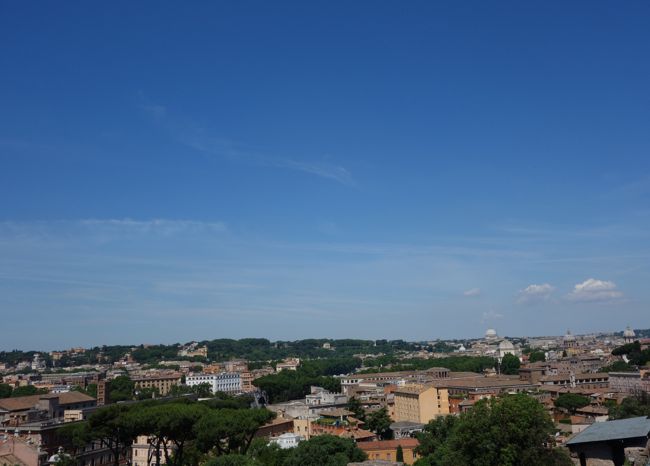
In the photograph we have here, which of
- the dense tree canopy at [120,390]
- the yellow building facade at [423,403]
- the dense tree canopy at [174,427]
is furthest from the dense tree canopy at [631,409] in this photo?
the dense tree canopy at [120,390]

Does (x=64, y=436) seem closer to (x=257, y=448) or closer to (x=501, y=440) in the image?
(x=257, y=448)

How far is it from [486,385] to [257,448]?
41.6 meters

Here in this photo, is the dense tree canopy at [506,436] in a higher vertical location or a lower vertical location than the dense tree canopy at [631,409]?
higher

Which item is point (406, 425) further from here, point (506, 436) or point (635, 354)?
point (635, 354)

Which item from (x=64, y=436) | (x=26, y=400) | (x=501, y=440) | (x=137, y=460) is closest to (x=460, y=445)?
(x=501, y=440)

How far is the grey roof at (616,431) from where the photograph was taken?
763 inches

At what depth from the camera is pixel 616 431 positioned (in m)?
20.3

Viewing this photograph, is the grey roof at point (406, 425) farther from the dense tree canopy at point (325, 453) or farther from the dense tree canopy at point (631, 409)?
the dense tree canopy at point (325, 453)

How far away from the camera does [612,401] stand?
204 ft

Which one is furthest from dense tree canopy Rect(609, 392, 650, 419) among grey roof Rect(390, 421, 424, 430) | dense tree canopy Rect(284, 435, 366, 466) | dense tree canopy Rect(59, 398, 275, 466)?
dense tree canopy Rect(59, 398, 275, 466)


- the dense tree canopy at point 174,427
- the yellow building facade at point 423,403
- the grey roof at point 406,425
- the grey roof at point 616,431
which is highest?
the grey roof at point 616,431

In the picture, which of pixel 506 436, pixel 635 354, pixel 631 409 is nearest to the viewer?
pixel 506 436

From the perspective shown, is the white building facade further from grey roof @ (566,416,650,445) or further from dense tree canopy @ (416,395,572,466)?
grey roof @ (566,416,650,445)

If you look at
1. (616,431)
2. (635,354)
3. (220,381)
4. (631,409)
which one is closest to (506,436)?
(616,431)
